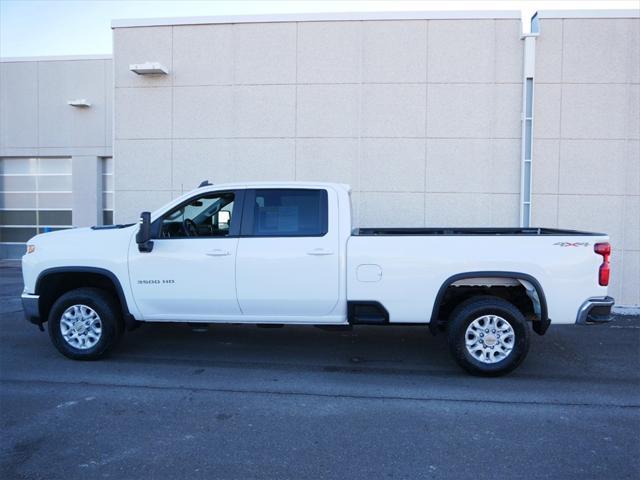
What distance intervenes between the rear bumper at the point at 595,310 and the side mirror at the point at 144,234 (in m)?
4.52

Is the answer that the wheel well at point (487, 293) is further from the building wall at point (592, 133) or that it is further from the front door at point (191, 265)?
the building wall at point (592, 133)

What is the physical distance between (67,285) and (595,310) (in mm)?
5788

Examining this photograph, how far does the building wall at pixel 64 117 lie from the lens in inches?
656

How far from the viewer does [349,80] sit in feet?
33.6

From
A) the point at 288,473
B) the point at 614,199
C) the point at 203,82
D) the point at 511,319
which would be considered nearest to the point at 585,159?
the point at 614,199

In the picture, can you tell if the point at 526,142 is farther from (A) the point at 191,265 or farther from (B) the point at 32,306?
(B) the point at 32,306

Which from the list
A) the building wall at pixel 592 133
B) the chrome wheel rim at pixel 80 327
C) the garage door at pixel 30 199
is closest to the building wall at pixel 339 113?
the building wall at pixel 592 133

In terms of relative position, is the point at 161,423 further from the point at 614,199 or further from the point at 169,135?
the point at 614,199

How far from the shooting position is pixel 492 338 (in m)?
5.77

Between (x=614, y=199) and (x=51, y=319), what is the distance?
903cm

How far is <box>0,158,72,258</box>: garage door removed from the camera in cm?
1764

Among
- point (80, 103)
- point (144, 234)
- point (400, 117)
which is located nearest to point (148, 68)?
point (400, 117)

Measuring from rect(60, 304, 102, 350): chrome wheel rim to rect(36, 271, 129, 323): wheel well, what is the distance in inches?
13.1

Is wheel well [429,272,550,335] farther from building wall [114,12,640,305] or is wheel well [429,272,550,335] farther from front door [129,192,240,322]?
building wall [114,12,640,305]
